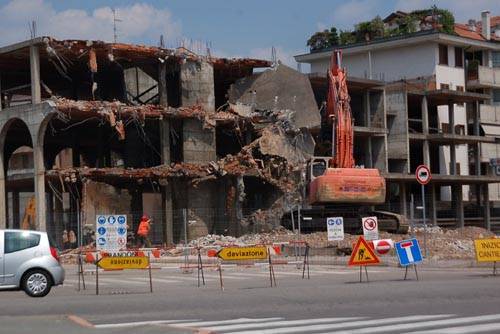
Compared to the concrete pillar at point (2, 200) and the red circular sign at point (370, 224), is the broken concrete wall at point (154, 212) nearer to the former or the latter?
the concrete pillar at point (2, 200)

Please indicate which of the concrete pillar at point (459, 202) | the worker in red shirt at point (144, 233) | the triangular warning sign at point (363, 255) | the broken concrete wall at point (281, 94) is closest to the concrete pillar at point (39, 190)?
the worker in red shirt at point (144, 233)

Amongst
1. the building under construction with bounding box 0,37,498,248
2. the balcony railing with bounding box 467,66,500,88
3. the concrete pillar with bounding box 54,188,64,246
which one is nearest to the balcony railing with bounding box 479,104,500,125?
the balcony railing with bounding box 467,66,500,88

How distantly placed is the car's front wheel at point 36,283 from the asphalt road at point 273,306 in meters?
0.35

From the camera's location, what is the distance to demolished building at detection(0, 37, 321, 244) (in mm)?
44688

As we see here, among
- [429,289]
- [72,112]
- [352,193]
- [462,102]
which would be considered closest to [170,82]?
[72,112]

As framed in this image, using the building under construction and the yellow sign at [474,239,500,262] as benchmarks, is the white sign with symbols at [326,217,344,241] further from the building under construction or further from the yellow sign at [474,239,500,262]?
the building under construction

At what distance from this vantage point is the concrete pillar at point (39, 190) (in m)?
43.9

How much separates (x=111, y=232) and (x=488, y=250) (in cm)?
1343

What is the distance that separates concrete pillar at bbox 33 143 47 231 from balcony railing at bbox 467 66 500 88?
40.6 metres

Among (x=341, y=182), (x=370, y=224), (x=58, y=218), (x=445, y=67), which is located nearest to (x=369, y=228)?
(x=370, y=224)

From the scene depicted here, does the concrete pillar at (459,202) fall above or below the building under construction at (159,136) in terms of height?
below

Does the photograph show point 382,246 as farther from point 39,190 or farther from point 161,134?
point 39,190

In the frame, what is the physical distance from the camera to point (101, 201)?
1796 inches

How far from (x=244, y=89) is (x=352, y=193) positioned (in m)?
14.5
